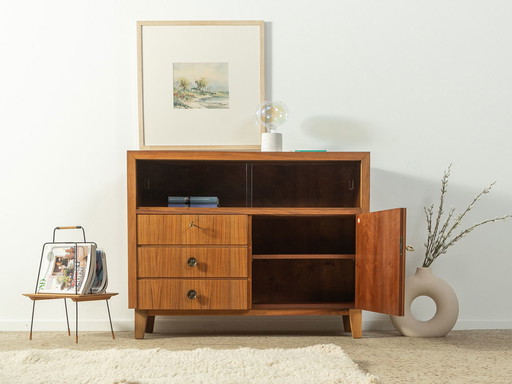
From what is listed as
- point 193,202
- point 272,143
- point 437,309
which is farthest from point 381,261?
point 193,202

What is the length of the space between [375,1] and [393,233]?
52.0 inches

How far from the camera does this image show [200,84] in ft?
9.95

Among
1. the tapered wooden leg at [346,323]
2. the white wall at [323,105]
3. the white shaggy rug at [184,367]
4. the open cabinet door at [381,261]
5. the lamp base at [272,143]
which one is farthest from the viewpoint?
the white wall at [323,105]

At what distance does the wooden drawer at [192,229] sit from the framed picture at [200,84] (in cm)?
49

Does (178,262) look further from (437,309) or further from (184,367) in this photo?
(437,309)

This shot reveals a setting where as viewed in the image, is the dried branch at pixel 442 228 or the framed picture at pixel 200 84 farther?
the framed picture at pixel 200 84

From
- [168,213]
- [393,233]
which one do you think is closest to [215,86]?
[168,213]

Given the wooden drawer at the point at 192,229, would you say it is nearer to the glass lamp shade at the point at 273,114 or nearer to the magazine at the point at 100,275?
the magazine at the point at 100,275

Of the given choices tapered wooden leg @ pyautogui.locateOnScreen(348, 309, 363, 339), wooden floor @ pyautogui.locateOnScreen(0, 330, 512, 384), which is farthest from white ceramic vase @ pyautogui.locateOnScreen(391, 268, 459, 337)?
tapered wooden leg @ pyautogui.locateOnScreen(348, 309, 363, 339)

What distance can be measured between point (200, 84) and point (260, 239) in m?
0.85

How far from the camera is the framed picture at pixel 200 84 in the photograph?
302cm

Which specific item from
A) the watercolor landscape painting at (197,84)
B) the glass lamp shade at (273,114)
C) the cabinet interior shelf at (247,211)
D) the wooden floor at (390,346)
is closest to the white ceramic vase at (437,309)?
the wooden floor at (390,346)

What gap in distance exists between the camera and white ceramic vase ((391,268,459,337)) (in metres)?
2.74

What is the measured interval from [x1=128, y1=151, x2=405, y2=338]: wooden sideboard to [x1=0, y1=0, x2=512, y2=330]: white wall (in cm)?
21
